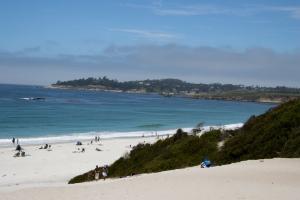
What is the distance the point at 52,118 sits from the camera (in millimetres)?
75312

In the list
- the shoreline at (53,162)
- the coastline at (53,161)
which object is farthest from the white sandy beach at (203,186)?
the shoreline at (53,162)

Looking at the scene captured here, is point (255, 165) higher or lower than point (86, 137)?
higher

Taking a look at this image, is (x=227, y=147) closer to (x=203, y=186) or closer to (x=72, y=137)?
(x=203, y=186)

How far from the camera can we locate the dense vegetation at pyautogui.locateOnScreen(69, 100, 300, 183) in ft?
57.5

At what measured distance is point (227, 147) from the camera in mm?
19281

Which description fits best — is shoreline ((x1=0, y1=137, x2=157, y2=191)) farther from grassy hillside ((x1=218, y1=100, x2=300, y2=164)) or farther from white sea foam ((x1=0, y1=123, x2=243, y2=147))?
grassy hillside ((x1=218, y1=100, x2=300, y2=164))

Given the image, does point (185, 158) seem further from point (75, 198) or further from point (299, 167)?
point (75, 198)

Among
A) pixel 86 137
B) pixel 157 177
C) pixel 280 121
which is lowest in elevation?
pixel 86 137

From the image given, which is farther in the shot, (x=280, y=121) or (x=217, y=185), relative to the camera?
(x=280, y=121)

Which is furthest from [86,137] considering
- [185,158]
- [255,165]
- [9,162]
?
[255,165]

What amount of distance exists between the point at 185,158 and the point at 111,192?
794 centimetres

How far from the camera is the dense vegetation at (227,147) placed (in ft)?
57.5

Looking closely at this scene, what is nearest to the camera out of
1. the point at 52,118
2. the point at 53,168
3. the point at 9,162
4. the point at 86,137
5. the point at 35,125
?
the point at 53,168

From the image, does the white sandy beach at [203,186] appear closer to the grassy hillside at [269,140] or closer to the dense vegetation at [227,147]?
the grassy hillside at [269,140]
